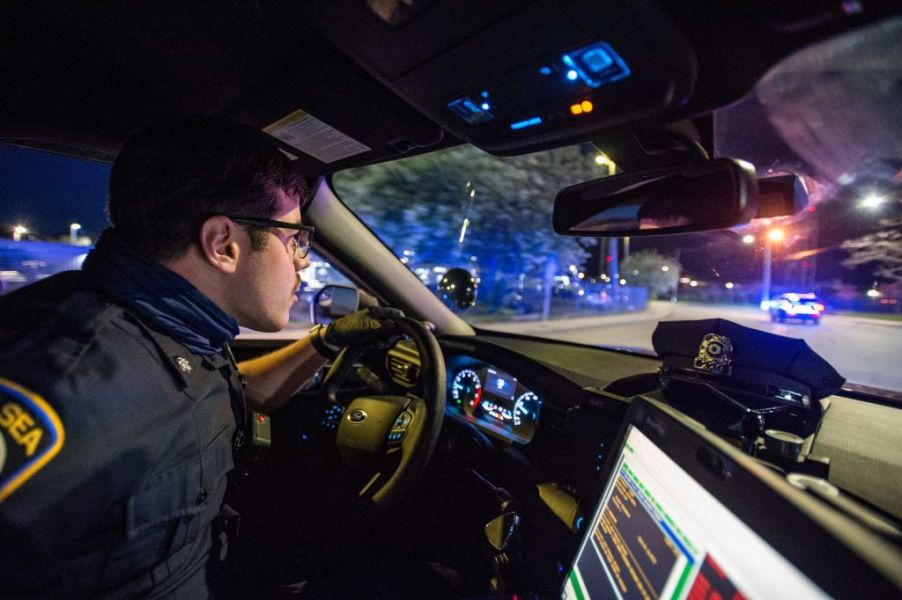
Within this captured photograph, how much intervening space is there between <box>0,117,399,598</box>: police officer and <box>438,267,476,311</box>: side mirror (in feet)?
4.99

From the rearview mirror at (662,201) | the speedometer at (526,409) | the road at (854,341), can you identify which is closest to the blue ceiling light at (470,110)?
Answer: the rearview mirror at (662,201)

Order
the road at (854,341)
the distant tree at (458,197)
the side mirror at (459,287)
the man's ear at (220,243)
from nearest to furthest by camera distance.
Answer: the man's ear at (220,243), the road at (854,341), the side mirror at (459,287), the distant tree at (458,197)

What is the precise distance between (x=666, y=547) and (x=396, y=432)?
1.40 meters

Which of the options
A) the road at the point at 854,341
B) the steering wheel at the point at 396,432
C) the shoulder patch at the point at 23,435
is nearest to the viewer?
the shoulder patch at the point at 23,435

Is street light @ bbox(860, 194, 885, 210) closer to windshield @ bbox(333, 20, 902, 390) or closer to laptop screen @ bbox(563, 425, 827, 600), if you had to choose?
windshield @ bbox(333, 20, 902, 390)

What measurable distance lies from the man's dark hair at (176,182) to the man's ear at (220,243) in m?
0.03

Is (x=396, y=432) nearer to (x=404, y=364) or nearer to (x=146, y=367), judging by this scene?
(x=404, y=364)

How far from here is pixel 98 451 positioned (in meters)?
1.10

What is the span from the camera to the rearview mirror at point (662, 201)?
1.44m

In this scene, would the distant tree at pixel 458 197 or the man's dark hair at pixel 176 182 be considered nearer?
the man's dark hair at pixel 176 182

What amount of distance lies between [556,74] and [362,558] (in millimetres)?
2571

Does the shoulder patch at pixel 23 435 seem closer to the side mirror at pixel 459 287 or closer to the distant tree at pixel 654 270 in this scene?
the side mirror at pixel 459 287

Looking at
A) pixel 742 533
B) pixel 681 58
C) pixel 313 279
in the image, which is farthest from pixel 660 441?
pixel 313 279

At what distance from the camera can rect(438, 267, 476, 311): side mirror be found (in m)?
3.31
